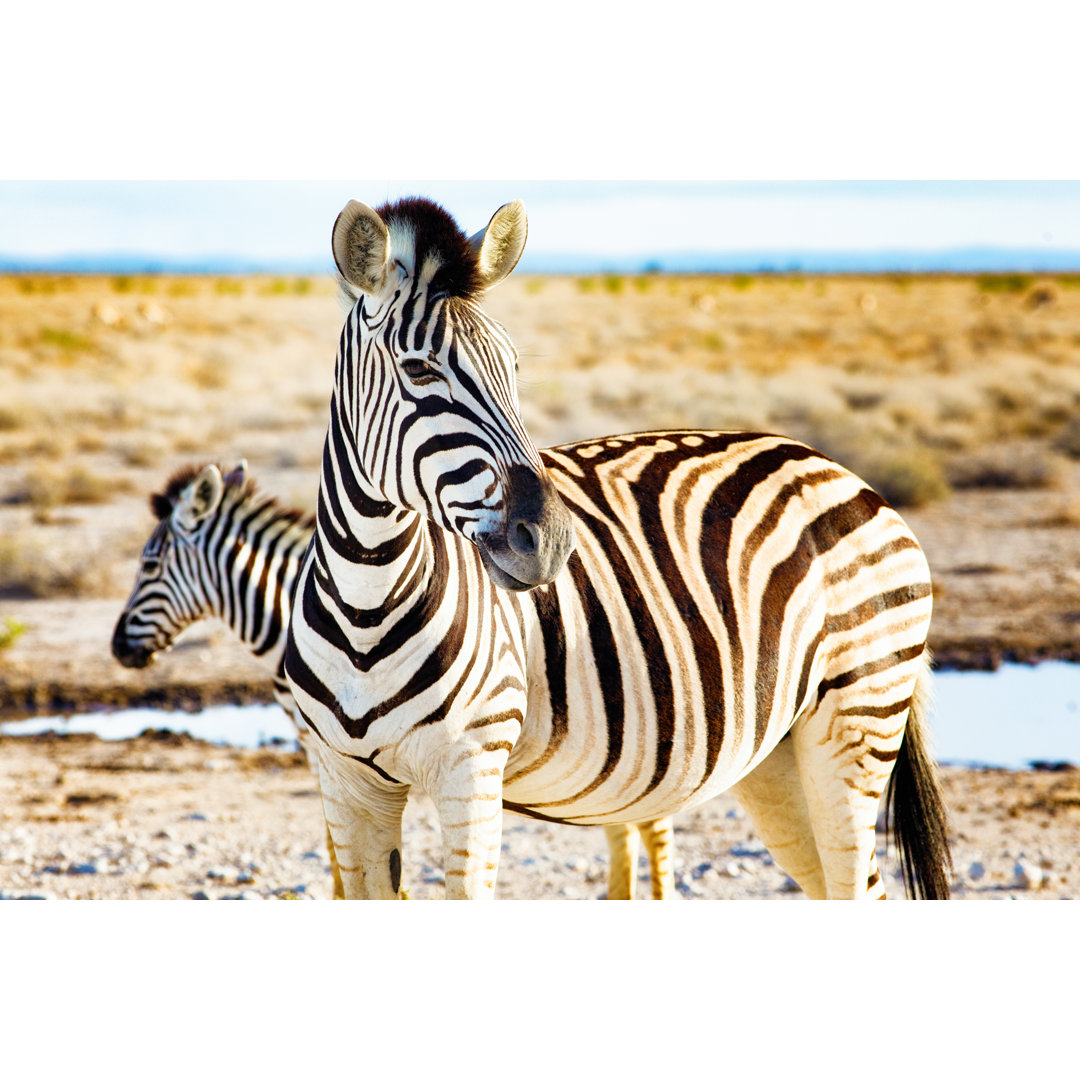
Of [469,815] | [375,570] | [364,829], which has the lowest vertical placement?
[364,829]

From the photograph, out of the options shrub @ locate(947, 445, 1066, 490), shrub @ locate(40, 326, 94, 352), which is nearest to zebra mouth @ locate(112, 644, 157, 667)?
shrub @ locate(947, 445, 1066, 490)

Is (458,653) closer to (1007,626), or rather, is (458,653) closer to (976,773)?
(976,773)

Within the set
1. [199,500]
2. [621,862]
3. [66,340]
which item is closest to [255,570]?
[199,500]

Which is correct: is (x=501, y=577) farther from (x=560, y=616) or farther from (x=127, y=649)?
(x=127, y=649)

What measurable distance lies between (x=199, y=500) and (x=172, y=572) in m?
0.31

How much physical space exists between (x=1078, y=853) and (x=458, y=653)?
3345 millimetres

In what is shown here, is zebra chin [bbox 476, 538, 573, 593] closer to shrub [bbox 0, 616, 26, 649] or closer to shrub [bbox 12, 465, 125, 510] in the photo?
shrub [bbox 0, 616, 26, 649]

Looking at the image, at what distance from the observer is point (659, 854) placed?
335cm

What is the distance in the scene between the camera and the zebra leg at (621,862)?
3.44 metres

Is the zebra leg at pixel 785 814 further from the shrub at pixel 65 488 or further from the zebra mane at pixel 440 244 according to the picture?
the shrub at pixel 65 488

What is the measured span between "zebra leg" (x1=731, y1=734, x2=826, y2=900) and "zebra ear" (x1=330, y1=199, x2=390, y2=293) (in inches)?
59.7

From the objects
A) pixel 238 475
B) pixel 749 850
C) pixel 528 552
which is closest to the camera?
pixel 528 552

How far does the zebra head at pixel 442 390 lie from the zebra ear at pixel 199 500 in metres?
2.12

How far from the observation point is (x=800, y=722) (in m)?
2.58
